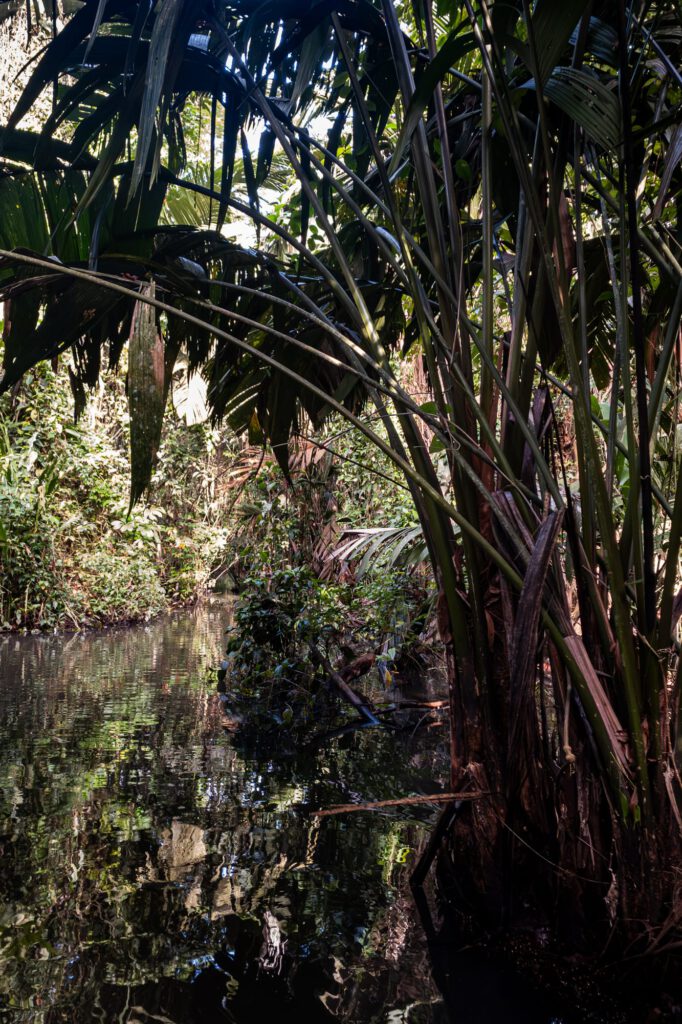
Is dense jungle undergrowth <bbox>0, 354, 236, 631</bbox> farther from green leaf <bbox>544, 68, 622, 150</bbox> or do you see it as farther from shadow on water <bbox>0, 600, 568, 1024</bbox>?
green leaf <bbox>544, 68, 622, 150</bbox>

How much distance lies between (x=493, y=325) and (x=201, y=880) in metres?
1.58

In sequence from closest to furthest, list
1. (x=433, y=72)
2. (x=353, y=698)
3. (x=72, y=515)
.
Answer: (x=433, y=72), (x=353, y=698), (x=72, y=515)

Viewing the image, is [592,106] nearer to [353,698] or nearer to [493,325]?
[493,325]

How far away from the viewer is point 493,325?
190cm

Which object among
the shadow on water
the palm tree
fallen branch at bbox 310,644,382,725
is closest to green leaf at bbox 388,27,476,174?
the palm tree

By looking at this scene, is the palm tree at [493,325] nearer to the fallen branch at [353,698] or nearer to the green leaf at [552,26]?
the green leaf at [552,26]

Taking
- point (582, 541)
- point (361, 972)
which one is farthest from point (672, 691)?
point (361, 972)

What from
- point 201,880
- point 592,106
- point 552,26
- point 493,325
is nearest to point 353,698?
point 201,880

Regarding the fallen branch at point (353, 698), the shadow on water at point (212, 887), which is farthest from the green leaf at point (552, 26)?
the fallen branch at point (353, 698)

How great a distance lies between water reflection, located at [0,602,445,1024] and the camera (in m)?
1.50

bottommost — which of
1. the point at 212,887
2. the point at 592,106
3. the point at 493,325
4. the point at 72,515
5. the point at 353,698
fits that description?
the point at 212,887

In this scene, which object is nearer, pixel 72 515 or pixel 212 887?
pixel 212 887

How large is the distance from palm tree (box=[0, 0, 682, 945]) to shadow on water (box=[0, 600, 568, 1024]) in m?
0.27

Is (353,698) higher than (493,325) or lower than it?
lower
